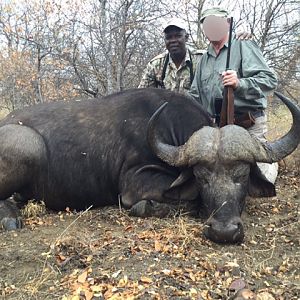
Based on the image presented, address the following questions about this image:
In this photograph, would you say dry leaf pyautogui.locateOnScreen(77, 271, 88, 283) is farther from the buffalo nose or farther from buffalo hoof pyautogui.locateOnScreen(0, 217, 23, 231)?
buffalo hoof pyautogui.locateOnScreen(0, 217, 23, 231)

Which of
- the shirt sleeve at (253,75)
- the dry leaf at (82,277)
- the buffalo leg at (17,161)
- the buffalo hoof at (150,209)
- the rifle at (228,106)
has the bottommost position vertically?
the buffalo hoof at (150,209)

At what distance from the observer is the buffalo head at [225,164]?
3.91 metres

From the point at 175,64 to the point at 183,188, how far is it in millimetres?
3066

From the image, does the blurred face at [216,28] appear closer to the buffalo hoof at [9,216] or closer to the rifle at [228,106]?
the rifle at [228,106]

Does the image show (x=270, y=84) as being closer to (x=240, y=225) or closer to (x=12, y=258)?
(x=240, y=225)

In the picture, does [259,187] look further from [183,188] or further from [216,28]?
[216,28]

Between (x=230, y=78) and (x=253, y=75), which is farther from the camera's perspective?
(x=253, y=75)

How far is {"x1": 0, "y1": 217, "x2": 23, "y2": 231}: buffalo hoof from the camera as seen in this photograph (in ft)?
14.7

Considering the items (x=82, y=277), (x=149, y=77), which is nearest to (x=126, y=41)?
(x=149, y=77)

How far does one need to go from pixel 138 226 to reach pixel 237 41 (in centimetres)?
283

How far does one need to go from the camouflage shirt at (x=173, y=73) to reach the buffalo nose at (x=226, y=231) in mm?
3617

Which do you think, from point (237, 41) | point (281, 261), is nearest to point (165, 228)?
point (281, 261)

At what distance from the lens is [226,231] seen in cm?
376

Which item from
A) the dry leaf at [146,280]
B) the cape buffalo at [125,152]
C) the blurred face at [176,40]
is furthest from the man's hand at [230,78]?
the dry leaf at [146,280]
